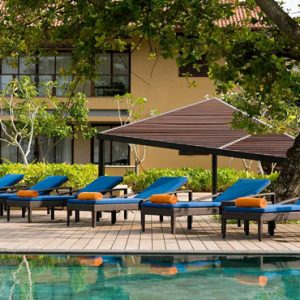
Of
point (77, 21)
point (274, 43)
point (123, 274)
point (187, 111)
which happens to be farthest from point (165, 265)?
point (187, 111)

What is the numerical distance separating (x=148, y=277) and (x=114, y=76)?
91.1 ft

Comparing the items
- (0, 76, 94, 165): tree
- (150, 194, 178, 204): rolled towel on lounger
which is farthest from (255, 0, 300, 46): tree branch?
(0, 76, 94, 165): tree

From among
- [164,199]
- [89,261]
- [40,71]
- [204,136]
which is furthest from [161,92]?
[89,261]

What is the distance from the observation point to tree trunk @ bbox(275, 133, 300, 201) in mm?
16016

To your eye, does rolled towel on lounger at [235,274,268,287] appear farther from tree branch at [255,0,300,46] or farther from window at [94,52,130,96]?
window at [94,52,130,96]

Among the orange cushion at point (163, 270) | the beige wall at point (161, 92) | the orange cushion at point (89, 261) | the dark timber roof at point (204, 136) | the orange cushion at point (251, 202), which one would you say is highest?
the beige wall at point (161, 92)

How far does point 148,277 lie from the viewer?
368 inches

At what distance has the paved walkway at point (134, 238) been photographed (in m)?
11.6

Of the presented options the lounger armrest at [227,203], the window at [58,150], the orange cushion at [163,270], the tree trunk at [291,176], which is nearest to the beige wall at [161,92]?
the window at [58,150]

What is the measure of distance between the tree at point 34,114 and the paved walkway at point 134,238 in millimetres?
13707

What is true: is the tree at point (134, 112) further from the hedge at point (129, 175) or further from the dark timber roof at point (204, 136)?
the dark timber roof at point (204, 136)

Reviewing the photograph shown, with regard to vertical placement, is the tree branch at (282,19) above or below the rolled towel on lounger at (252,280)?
above

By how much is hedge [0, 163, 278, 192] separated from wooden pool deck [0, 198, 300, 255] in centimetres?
316

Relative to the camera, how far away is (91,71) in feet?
42.0
